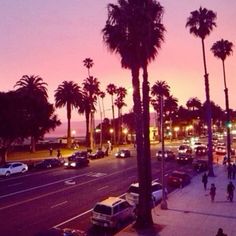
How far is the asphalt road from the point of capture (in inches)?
957

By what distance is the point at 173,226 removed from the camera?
23.5 m

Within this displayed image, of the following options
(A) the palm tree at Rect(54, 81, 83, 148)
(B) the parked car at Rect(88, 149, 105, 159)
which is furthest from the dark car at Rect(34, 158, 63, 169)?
(A) the palm tree at Rect(54, 81, 83, 148)

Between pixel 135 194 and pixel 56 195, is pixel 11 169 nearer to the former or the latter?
pixel 56 195

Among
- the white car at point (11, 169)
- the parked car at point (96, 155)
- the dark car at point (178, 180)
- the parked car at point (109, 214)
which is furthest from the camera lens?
the parked car at point (96, 155)

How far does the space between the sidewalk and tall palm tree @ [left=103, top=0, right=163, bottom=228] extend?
1560 millimetres

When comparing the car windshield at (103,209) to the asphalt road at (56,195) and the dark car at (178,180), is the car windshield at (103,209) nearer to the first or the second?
the asphalt road at (56,195)

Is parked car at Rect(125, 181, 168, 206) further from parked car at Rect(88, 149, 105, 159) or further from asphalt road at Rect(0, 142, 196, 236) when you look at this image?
parked car at Rect(88, 149, 105, 159)

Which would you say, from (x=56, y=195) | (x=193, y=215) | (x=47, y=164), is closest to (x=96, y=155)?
(x=47, y=164)

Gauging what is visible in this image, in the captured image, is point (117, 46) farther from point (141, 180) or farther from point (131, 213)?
point (131, 213)

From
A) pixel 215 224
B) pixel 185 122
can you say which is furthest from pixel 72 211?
pixel 185 122

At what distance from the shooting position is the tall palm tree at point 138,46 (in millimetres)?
24078

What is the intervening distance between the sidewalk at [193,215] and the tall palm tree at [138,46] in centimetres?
156

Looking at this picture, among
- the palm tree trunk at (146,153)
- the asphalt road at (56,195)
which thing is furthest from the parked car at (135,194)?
the palm tree trunk at (146,153)

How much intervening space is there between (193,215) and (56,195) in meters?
12.6
